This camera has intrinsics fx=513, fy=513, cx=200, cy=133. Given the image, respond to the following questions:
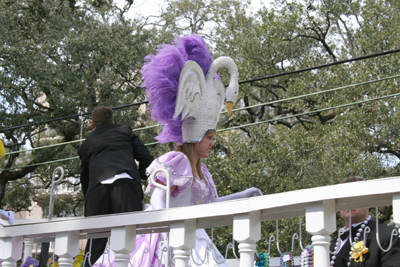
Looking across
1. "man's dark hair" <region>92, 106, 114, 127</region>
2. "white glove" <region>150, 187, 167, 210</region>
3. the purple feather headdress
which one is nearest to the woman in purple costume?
the purple feather headdress

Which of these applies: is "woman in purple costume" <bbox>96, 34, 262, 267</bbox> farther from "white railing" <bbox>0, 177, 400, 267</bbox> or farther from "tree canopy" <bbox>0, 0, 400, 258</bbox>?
"tree canopy" <bbox>0, 0, 400, 258</bbox>

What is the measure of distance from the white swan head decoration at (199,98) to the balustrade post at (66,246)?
1.23 meters

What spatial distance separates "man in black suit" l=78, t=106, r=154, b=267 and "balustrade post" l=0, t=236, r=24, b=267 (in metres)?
0.57

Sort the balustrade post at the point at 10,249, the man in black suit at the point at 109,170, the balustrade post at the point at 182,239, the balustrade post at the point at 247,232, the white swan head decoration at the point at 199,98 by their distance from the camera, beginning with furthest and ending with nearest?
the white swan head decoration at the point at 199,98 < the man in black suit at the point at 109,170 < the balustrade post at the point at 10,249 < the balustrade post at the point at 182,239 < the balustrade post at the point at 247,232

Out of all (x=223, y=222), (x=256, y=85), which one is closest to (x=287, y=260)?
(x=223, y=222)

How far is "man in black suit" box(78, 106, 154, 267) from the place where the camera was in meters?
3.12

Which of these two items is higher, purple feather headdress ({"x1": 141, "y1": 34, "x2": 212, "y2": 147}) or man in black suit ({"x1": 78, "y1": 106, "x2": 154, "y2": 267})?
purple feather headdress ({"x1": 141, "y1": 34, "x2": 212, "y2": 147})

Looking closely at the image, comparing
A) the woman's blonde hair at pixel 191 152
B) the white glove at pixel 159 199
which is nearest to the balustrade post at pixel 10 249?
the white glove at pixel 159 199

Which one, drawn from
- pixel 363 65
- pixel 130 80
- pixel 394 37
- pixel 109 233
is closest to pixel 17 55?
pixel 130 80

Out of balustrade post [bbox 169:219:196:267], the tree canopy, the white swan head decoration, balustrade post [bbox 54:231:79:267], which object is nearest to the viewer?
balustrade post [bbox 169:219:196:267]

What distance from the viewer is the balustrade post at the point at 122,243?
2.04 m

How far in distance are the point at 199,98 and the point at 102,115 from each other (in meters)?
0.72

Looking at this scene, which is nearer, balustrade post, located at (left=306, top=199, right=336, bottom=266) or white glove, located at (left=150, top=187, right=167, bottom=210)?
balustrade post, located at (left=306, top=199, right=336, bottom=266)

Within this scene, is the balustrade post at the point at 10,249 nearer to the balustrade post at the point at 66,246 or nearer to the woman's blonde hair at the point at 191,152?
the balustrade post at the point at 66,246
